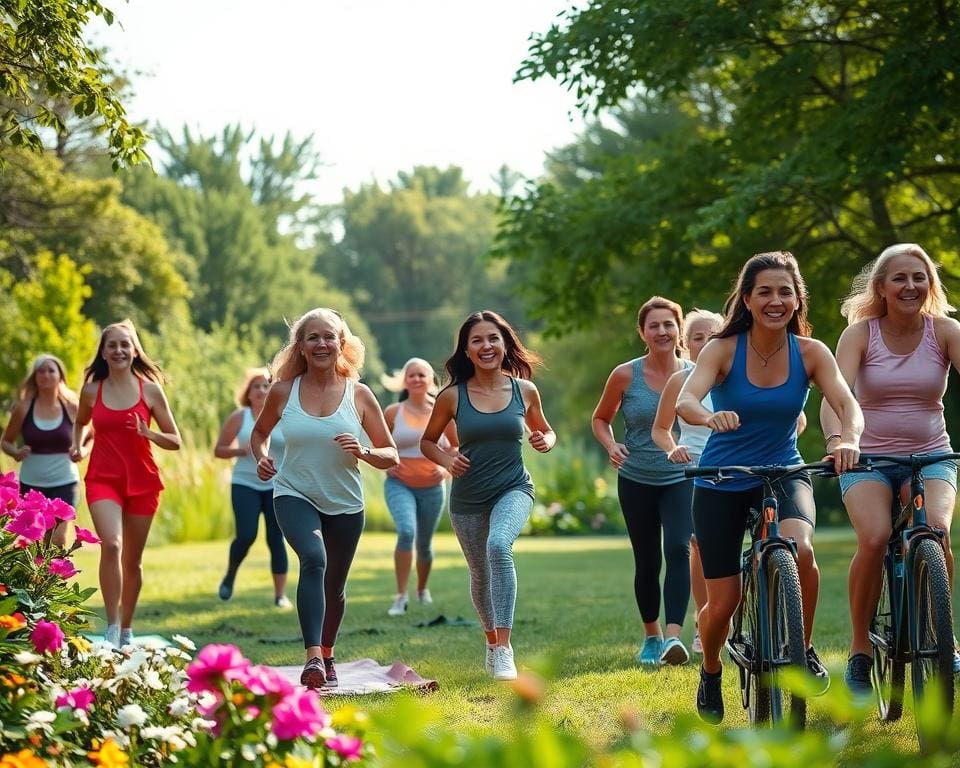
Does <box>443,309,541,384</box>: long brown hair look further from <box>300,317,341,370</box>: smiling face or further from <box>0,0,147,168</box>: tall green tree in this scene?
<box>0,0,147,168</box>: tall green tree

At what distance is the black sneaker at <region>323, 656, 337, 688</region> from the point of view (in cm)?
830

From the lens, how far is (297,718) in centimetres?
367

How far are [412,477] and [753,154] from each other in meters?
11.0

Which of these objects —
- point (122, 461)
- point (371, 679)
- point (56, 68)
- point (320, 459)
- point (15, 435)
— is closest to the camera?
point (56, 68)

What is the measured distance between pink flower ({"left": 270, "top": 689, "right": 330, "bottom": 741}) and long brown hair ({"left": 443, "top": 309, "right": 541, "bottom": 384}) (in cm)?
501

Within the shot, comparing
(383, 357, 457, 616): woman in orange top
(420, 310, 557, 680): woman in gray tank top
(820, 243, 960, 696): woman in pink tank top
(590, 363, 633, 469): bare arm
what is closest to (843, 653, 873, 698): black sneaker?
(820, 243, 960, 696): woman in pink tank top

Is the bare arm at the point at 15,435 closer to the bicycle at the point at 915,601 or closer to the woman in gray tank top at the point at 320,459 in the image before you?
the woman in gray tank top at the point at 320,459

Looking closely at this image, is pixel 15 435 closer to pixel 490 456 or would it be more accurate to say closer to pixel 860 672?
pixel 490 456

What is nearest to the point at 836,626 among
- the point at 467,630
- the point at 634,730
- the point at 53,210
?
the point at 467,630

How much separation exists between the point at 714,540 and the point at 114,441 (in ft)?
16.2

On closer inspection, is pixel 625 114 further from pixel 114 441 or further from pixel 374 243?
pixel 374 243

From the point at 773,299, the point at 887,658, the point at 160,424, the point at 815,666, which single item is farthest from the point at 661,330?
the point at 815,666

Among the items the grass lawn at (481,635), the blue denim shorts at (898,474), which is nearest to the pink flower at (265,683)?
the grass lawn at (481,635)

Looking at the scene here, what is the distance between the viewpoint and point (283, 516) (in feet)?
26.9
